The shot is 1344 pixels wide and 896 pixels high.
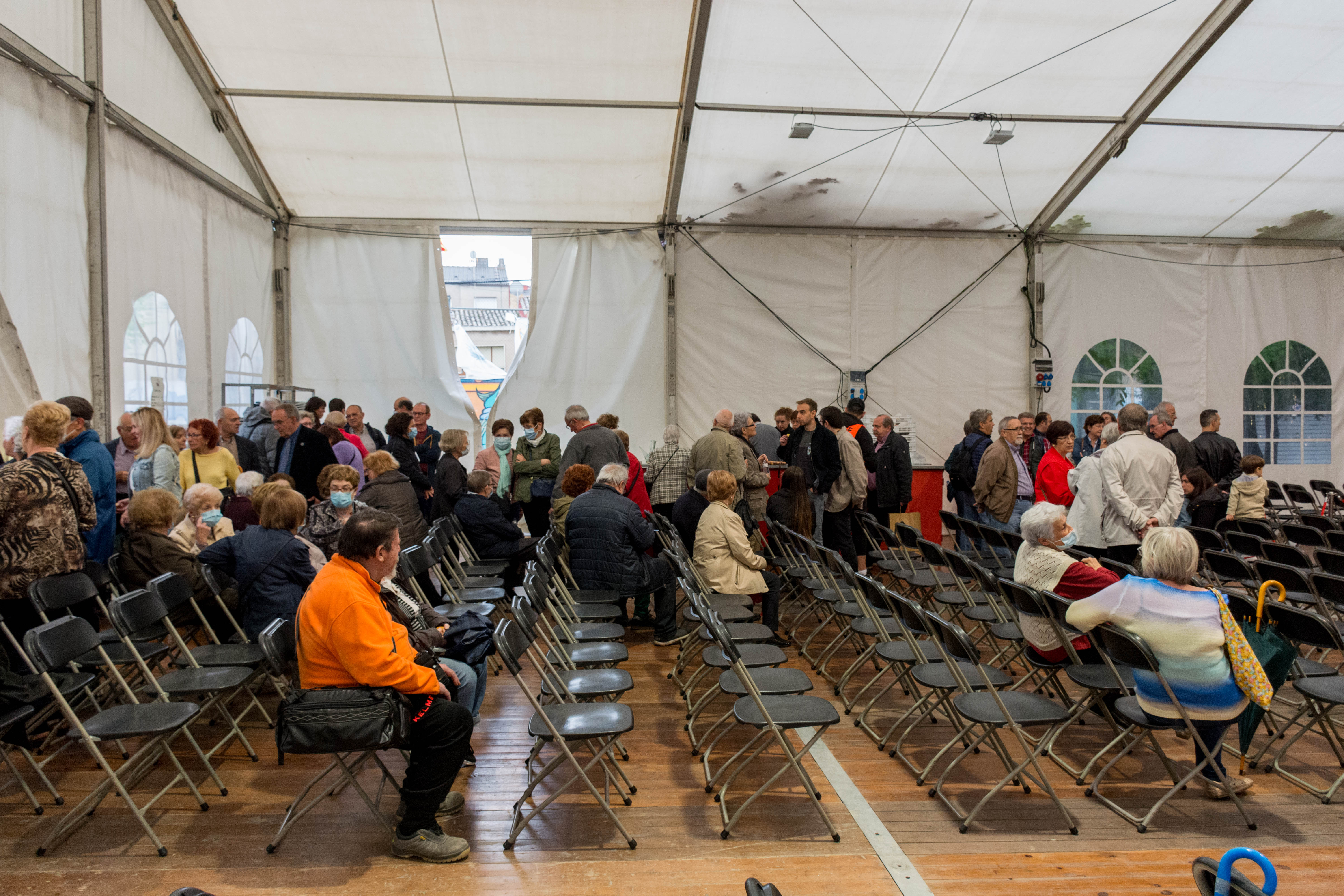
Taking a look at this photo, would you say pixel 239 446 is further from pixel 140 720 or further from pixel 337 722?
pixel 337 722

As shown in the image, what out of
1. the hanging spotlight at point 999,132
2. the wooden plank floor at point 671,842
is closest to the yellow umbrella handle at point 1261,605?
the wooden plank floor at point 671,842

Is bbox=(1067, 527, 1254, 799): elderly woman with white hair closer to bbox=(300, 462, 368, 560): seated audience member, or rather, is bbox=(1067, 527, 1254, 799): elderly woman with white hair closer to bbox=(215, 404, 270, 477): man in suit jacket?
bbox=(300, 462, 368, 560): seated audience member

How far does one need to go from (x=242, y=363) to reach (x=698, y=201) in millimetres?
5047

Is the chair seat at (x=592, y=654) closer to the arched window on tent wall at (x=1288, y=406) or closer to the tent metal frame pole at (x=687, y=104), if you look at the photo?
the tent metal frame pole at (x=687, y=104)

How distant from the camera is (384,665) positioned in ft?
9.67

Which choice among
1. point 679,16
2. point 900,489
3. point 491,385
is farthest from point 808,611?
point 491,385

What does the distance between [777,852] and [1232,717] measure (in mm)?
1800

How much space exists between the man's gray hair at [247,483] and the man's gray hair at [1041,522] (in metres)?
4.38

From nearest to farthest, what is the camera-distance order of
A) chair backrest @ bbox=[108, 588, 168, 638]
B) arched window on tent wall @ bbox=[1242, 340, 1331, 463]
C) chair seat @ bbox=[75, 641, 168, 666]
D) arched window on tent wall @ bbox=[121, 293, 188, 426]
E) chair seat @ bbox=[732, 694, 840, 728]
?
chair seat @ bbox=[732, 694, 840, 728], chair backrest @ bbox=[108, 588, 168, 638], chair seat @ bbox=[75, 641, 168, 666], arched window on tent wall @ bbox=[121, 293, 188, 426], arched window on tent wall @ bbox=[1242, 340, 1331, 463]

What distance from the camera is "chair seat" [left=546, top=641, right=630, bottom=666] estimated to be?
4141 millimetres

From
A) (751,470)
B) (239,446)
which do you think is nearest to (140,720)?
(239,446)

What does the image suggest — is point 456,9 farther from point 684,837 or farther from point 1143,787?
point 1143,787

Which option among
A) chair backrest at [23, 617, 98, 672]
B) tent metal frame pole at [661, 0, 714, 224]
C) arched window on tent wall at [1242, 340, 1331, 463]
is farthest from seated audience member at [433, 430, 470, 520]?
arched window on tent wall at [1242, 340, 1331, 463]

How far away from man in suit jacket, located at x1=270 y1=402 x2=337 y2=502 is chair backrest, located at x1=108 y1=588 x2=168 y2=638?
258cm
